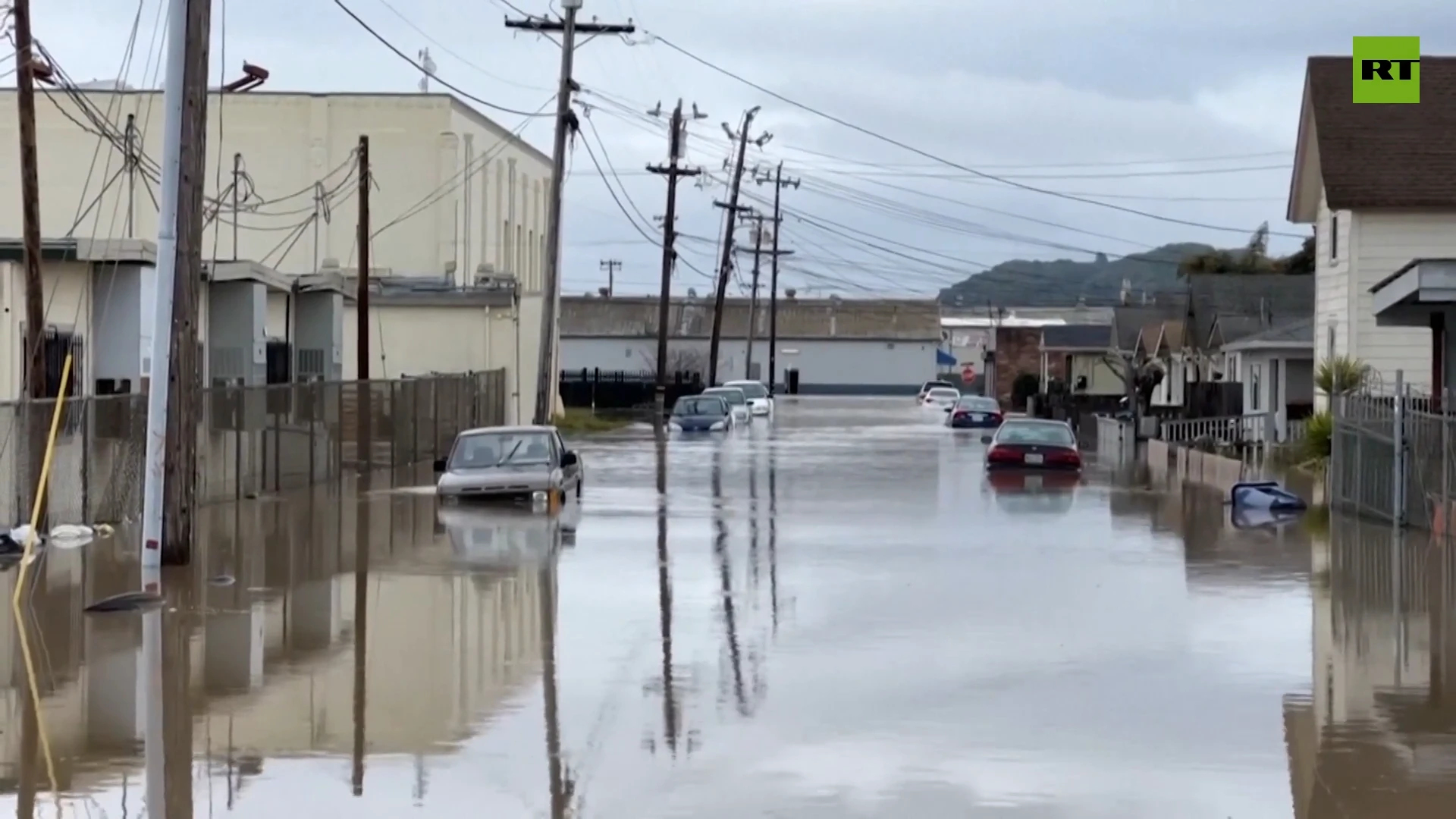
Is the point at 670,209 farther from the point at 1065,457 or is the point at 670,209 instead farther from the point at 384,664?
the point at 384,664

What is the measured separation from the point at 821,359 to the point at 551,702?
117 m

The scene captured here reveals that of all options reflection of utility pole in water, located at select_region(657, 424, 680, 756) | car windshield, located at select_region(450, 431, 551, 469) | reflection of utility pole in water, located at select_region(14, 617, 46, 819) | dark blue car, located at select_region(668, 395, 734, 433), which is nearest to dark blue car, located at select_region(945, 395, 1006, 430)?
dark blue car, located at select_region(668, 395, 734, 433)

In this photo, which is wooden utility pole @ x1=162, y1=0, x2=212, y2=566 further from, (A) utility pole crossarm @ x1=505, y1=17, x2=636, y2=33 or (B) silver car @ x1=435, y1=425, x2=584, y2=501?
(A) utility pole crossarm @ x1=505, y1=17, x2=636, y2=33

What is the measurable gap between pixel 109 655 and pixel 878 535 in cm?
1209

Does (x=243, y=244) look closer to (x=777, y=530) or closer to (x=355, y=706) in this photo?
(x=777, y=530)

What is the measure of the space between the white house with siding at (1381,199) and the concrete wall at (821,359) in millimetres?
86613

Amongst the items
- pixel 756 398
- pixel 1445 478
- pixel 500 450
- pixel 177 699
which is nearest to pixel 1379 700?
pixel 177 699

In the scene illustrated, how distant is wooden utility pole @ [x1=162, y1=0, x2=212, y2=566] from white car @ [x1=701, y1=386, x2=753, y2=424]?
43.3m

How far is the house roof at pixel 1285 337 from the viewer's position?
50.1 m

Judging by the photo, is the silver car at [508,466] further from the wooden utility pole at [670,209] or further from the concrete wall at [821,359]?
the concrete wall at [821,359]

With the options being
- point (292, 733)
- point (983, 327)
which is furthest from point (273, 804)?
point (983, 327)

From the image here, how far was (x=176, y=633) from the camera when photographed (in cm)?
1546

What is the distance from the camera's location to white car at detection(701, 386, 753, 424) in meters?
65.3

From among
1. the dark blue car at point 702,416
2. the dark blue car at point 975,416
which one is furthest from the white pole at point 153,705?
the dark blue car at point 975,416
